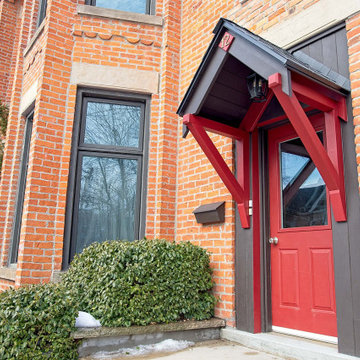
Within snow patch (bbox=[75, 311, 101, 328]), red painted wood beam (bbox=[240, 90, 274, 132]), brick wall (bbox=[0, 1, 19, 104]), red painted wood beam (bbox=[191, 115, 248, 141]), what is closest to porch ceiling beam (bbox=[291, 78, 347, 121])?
red painted wood beam (bbox=[240, 90, 274, 132])

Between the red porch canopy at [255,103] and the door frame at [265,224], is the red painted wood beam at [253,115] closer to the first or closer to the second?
the red porch canopy at [255,103]

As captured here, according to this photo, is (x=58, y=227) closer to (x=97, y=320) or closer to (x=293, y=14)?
(x=97, y=320)

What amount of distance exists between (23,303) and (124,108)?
10.5ft

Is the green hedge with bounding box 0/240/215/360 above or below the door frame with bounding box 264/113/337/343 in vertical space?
below

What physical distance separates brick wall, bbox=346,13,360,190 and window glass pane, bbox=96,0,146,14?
12.3 ft

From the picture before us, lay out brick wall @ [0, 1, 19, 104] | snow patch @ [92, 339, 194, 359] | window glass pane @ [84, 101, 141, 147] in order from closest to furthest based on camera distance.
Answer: snow patch @ [92, 339, 194, 359] → window glass pane @ [84, 101, 141, 147] → brick wall @ [0, 1, 19, 104]

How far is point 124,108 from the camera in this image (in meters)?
5.63

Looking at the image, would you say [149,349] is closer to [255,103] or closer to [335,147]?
[335,147]

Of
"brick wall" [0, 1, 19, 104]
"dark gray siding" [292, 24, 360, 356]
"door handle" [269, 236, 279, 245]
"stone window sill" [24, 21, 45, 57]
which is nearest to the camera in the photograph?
"dark gray siding" [292, 24, 360, 356]

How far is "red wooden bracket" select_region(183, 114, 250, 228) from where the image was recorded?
3.88m

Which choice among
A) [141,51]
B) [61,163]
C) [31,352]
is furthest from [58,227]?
[141,51]

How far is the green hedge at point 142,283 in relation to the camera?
12.0 feet

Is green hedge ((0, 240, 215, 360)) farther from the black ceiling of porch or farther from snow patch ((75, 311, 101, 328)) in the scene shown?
the black ceiling of porch

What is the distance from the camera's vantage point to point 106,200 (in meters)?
5.31
